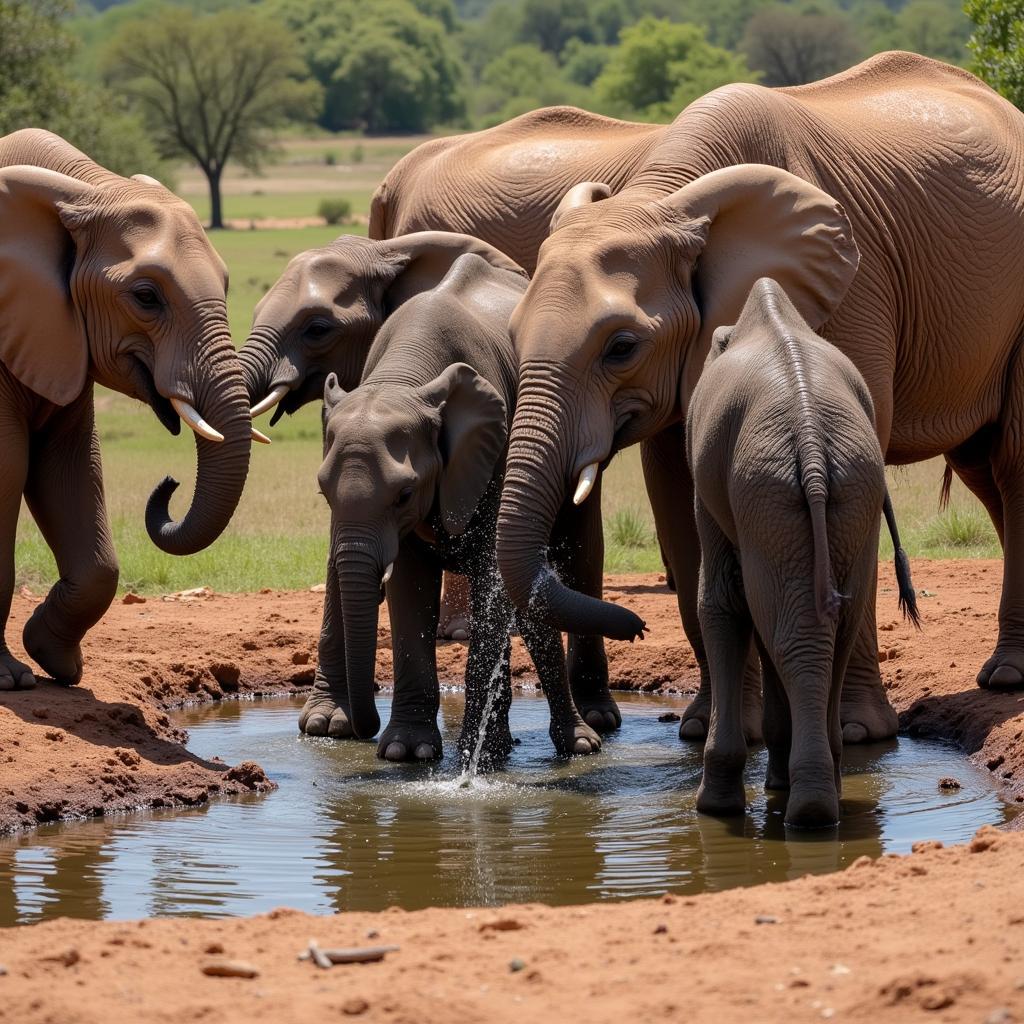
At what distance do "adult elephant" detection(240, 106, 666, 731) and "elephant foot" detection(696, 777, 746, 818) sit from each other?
1.86 meters

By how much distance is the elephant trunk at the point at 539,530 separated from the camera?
8039 mm

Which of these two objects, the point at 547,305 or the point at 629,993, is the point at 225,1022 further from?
the point at 547,305

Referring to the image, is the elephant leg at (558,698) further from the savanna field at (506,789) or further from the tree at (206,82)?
the tree at (206,82)

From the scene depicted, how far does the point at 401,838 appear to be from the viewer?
7707mm

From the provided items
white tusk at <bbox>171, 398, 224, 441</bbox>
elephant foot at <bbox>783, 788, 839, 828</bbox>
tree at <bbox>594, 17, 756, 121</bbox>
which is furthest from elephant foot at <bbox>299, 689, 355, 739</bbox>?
tree at <bbox>594, 17, 756, 121</bbox>

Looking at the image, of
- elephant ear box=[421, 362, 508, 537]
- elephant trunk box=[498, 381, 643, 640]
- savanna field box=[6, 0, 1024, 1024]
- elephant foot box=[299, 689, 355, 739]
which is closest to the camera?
savanna field box=[6, 0, 1024, 1024]

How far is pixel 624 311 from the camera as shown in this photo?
8.43 metres

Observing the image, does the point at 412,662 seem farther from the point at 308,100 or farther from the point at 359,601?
the point at 308,100

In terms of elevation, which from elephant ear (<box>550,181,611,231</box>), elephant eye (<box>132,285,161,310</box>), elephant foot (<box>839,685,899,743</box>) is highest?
elephant ear (<box>550,181,611,231</box>)

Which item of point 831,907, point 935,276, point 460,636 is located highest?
point 935,276

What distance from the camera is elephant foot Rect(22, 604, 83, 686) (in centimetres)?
934

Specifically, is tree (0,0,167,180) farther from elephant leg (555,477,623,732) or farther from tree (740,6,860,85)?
tree (740,6,860,85)

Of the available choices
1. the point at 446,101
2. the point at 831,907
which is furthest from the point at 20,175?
the point at 446,101

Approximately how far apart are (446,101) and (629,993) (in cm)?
11881
